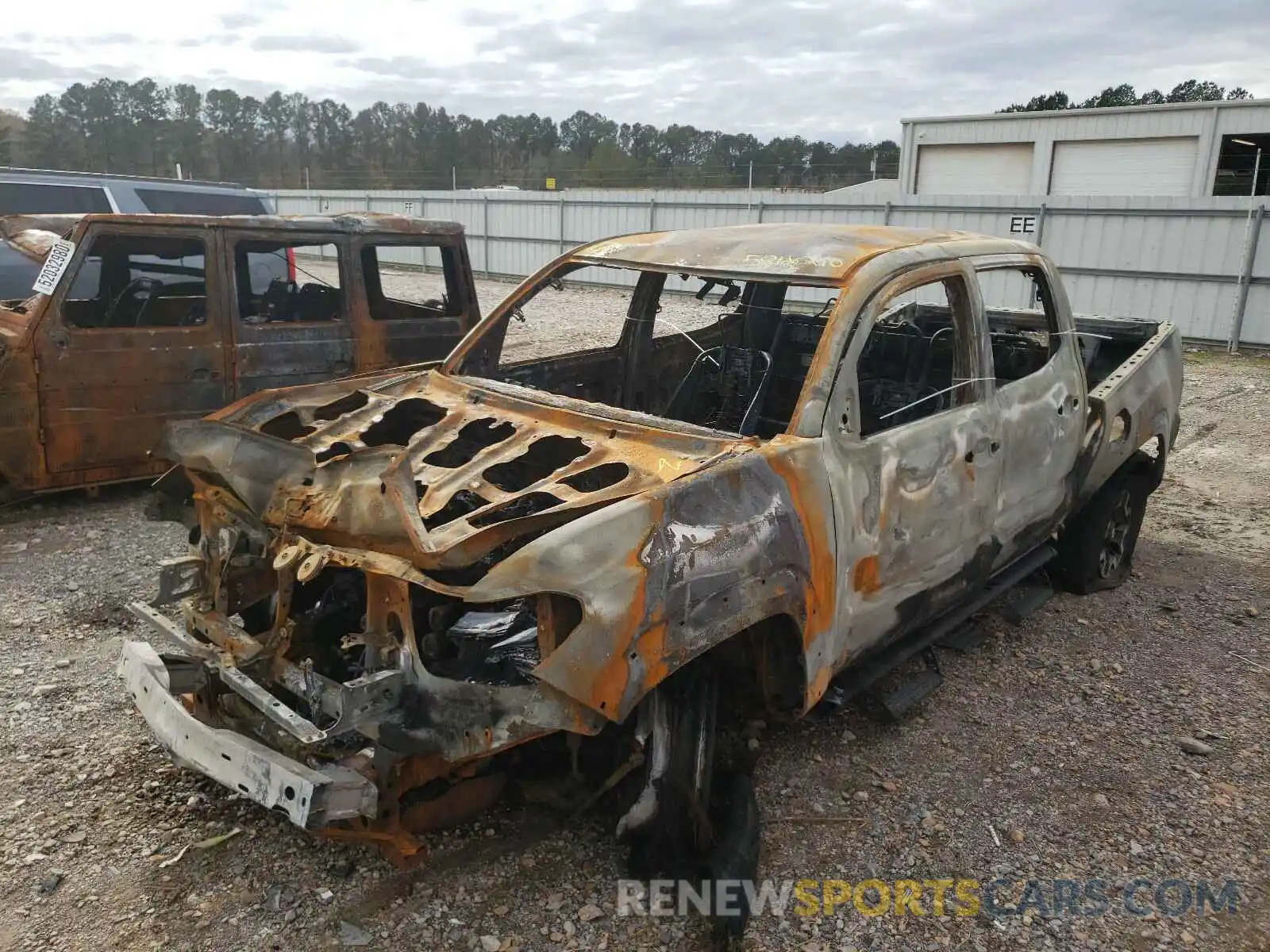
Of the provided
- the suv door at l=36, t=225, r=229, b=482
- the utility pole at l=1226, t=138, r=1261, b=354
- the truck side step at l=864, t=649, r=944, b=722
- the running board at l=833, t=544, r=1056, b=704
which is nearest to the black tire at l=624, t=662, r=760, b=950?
the running board at l=833, t=544, r=1056, b=704

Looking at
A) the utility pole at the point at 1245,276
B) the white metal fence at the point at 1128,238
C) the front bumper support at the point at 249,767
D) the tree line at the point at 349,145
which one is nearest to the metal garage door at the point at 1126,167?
the white metal fence at the point at 1128,238

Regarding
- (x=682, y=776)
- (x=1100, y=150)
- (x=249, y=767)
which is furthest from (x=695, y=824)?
(x=1100, y=150)

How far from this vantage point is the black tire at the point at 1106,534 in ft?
16.2

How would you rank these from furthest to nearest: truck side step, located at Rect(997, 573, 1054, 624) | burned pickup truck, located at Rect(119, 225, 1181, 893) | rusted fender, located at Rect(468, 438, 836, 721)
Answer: truck side step, located at Rect(997, 573, 1054, 624)
burned pickup truck, located at Rect(119, 225, 1181, 893)
rusted fender, located at Rect(468, 438, 836, 721)

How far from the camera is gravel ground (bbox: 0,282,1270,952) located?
2.59 meters

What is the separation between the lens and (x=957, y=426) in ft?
11.5

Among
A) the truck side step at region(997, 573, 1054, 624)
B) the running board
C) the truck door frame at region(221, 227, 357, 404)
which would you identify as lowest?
the truck side step at region(997, 573, 1054, 624)

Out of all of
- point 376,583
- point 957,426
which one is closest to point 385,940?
point 376,583

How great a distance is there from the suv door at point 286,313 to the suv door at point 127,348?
143 millimetres

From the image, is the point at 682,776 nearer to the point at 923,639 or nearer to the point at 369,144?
the point at 923,639

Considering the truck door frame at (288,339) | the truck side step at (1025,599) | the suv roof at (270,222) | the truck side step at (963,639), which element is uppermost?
the suv roof at (270,222)

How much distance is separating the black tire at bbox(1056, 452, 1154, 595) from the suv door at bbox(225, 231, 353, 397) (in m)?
4.74

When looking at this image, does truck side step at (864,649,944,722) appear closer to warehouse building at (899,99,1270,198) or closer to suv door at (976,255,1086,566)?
suv door at (976,255,1086,566)

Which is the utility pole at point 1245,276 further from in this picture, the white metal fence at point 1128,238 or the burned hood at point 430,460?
the burned hood at point 430,460
